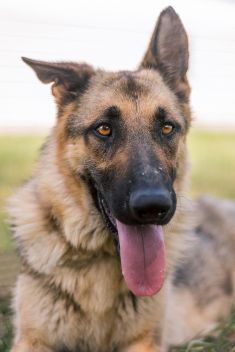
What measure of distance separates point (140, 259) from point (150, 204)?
1.72ft

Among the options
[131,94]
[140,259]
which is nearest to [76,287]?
[140,259]

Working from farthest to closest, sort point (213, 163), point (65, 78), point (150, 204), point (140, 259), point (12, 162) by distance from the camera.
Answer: point (213, 163) → point (12, 162) → point (65, 78) → point (140, 259) → point (150, 204)

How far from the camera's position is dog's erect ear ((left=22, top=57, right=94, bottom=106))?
4277mm

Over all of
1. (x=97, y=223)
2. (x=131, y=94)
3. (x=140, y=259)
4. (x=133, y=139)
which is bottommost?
(x=140, y=259)

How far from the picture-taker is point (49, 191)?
4273 millimetres

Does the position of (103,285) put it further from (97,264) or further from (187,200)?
(187,200)

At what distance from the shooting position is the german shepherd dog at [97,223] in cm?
399

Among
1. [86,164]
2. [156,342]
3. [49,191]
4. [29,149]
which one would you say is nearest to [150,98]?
[86,164]

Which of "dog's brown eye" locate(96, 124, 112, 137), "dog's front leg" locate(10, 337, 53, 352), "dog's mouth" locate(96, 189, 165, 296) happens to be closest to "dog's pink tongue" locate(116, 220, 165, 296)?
"dog's mouth" locate(96, 189, 165, 296)

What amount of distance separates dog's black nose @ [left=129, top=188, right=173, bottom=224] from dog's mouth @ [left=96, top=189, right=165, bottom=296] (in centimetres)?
32

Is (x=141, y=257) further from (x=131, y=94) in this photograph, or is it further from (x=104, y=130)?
(x=131, y=94)

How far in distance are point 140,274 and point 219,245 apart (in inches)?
76.3

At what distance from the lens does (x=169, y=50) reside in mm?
4566

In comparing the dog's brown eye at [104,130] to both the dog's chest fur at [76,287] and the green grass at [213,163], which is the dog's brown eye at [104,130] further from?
the green grass at [213,163]
